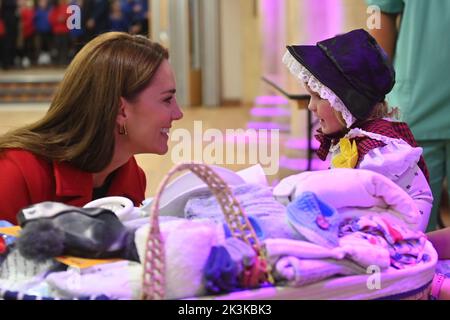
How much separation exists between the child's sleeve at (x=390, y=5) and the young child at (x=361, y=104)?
2.24 ft

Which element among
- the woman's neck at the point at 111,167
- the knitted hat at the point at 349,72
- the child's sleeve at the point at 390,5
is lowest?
the woman's neck at the point at 111,167

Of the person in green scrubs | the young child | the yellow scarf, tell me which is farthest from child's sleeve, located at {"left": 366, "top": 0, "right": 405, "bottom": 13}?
the yellow scarf

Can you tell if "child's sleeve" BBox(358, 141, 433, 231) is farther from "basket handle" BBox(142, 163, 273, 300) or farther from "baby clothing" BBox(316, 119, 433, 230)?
"basket handle" BBox(142, 163, 273, 300)

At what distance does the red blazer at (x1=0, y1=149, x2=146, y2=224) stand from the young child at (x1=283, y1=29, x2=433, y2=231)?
609 millimetres

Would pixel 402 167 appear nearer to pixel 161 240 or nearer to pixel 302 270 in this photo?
pixel 302 270

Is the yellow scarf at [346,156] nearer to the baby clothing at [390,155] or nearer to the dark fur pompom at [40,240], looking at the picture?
the baby clothing at [390,155]

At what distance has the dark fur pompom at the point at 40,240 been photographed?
1216 mm

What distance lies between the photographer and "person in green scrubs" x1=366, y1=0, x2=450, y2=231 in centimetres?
238

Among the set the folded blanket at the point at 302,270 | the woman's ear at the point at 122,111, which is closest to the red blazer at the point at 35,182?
the woman's ear at the point at 122,111

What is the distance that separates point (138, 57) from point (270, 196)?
0.70 m

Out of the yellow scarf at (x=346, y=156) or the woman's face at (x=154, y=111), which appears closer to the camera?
the yellow scarf at (x=346, y=156)

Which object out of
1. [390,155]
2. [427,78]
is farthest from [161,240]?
[427,78]

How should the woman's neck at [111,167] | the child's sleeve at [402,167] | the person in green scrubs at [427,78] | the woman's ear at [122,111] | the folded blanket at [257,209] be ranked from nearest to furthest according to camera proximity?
1. the folded blanket at [257,209]
2. the child's sleeve at [402,167]
3. the woman's ear at [122,111]
4. the woman's neck at [111,167]
5. the person in green scrubs at [427,78]

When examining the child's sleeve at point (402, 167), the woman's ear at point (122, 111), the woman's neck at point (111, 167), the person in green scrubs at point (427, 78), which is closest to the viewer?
the child's sleeve at point (402, 167)
